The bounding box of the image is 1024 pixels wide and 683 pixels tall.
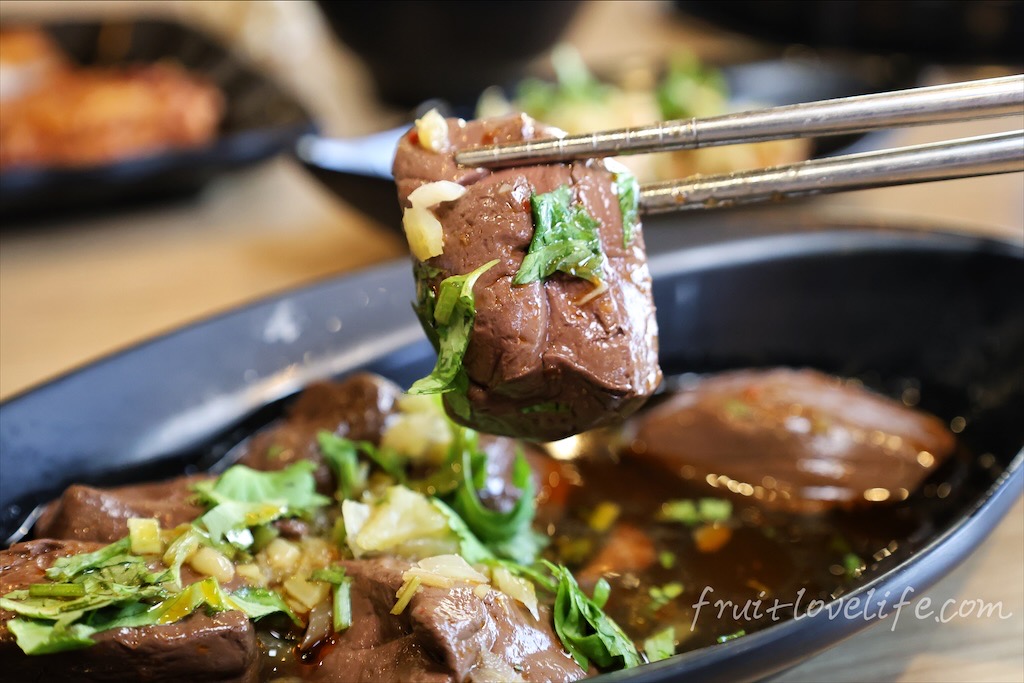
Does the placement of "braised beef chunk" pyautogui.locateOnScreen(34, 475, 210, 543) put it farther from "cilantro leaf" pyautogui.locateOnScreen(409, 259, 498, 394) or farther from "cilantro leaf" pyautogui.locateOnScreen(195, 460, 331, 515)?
"cilantro leaf" pyautogui.locateOnScreen(409, 259, 498, 394)

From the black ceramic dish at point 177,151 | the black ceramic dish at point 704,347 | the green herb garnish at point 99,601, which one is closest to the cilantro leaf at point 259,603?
the green herb garnish at point 99,601

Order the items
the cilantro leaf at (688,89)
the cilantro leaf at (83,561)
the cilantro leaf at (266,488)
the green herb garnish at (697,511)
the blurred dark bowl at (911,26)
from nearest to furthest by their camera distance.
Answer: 1. the cilantro leaf at (83,561)
2. the cilantro leaf at (266,488)
3. the green herb garnish at (697,511)
4. the cilantro leaf at (688,89)
5. the blurred dark bowl at (911,26)

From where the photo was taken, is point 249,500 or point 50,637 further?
point 249,500

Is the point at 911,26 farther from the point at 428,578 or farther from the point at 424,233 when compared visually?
the point at 428,578

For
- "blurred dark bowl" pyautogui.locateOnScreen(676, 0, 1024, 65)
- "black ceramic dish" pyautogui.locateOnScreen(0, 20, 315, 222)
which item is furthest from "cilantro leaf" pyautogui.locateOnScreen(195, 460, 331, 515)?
"blurred dark bowl" pyautogui.locateOnScreen(676, 0, 1024, 65)

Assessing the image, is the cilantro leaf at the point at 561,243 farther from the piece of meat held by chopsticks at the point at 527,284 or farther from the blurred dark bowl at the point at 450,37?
the blurred dark bowl at the point at 450,37

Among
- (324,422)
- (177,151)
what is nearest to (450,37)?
(177,151)
